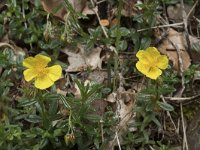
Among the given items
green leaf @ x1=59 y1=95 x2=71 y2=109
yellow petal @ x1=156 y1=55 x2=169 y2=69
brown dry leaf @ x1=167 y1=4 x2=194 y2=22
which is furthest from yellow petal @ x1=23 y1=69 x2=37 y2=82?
brown dry leaf @ x1=167 y1=4 x2=194 y2=22

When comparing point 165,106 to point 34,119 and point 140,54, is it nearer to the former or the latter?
point 140,54

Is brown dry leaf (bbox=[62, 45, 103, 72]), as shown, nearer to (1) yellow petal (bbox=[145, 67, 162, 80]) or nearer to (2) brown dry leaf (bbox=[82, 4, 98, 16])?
(2) brown dry leaf (bbox=[82, 4, 98, 16])

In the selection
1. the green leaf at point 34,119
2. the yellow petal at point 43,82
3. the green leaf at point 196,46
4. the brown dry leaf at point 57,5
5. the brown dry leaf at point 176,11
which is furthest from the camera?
the brown dry leaf at point 176,11

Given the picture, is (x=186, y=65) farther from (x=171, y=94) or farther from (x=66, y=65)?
(x=66, y=65)

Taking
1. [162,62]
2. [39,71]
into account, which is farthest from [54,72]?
[162,62]

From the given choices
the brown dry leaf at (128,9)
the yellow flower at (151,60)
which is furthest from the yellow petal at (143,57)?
the brown dry leaf at (128,9)

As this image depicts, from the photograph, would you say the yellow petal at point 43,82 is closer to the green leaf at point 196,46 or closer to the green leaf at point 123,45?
the green leaf at point 123,45
